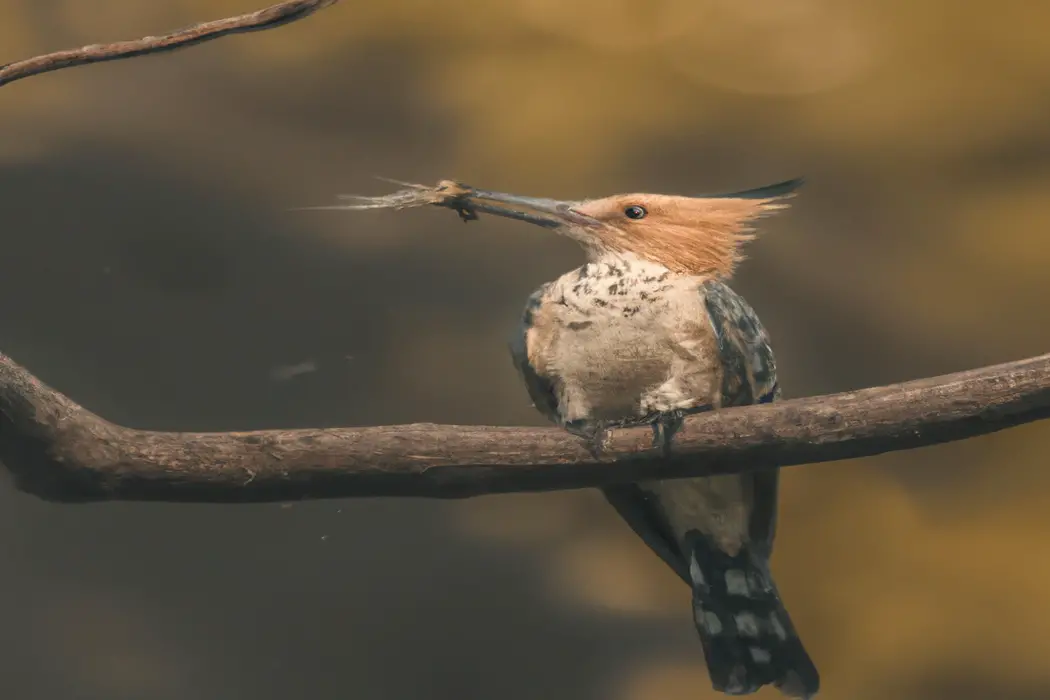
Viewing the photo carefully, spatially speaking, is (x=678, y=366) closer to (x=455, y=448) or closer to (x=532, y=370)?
(x=532, y=370)

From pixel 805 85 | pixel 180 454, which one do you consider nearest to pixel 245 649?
pixel 180 454

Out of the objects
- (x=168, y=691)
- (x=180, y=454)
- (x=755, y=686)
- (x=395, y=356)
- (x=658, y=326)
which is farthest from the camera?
(x=395, y=356)

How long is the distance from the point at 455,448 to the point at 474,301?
3.11 ft

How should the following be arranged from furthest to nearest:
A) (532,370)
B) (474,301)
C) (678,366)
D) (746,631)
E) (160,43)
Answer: (474,301) < (746,631) < (532,370) < (678,366) < (160,43)

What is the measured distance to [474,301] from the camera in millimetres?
2418

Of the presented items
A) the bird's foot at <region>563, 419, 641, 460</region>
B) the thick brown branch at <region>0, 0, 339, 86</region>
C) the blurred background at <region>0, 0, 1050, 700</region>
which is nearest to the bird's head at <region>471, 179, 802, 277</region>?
the bird's foot at <region>563, 419, 641, 460</region>

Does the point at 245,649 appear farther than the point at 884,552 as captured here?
No

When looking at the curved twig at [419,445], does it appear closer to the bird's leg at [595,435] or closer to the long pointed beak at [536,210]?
the bird's leg at [595,435]

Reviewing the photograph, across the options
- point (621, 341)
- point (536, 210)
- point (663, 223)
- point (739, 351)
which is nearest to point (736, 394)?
point (739, 351)

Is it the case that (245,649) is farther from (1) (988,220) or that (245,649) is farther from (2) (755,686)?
(1) (988,220)

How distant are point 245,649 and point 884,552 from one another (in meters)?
1.23

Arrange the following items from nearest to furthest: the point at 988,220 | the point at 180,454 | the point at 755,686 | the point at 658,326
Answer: the point at 180,454 < the point at 658,326 < the point at 755,686 < the point at 988,220

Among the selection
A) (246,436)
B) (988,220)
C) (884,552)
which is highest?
(246,436)

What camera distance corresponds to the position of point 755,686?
6.23 feet
